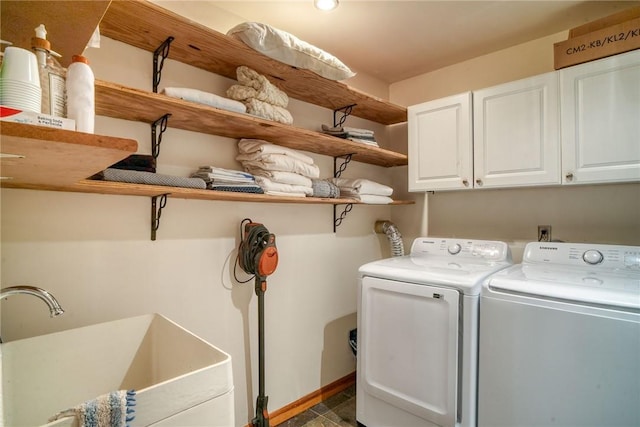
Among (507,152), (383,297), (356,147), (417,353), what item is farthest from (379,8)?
(417,353)

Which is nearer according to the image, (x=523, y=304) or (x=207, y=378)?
(x=207, y=378)

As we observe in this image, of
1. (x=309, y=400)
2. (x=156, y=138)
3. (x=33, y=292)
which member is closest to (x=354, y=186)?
(x=156, y=138)

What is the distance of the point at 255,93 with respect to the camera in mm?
1669

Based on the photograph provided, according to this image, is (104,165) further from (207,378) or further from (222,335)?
(222,335)

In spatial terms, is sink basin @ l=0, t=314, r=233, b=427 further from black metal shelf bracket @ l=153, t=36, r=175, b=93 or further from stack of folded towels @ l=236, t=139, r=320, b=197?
black metal shelf bracket @ l=153, t=36, r=175, b=93

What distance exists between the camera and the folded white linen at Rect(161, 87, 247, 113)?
4.46 feet

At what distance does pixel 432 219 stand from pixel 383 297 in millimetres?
1092

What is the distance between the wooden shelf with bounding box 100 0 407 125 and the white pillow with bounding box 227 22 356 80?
5 centimetres

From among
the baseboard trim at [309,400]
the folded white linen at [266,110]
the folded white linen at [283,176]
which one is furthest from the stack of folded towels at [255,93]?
the baseboard trim at [309,400]

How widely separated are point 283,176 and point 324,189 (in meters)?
0.35

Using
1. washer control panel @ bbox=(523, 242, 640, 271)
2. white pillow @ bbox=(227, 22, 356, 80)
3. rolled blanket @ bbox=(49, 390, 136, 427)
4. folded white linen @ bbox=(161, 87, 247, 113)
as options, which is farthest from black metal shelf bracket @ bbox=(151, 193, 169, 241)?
washer control panel @ bbox=(523, 242, 640, 271)

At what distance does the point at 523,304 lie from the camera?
1.43m

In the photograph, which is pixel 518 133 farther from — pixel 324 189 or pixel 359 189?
pixel 324 189

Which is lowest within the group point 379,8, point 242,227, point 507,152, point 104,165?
point 242,227
